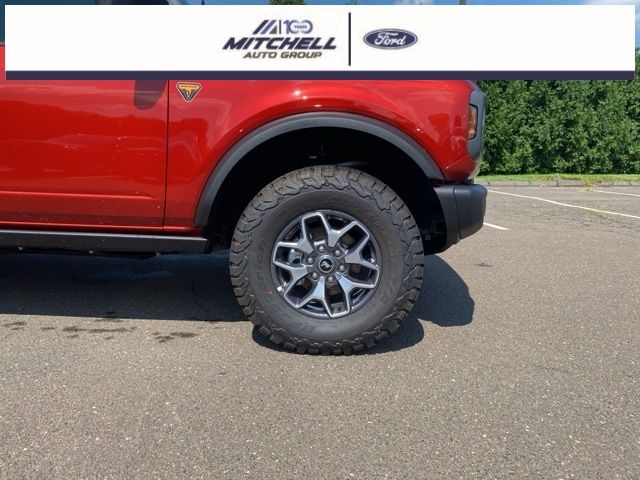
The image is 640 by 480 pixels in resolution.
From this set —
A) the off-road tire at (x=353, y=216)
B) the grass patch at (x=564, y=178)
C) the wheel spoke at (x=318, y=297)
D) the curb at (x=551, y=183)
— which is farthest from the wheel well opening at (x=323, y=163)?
the grass patch at (x=564, y=178)

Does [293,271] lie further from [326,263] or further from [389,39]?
[389,39]

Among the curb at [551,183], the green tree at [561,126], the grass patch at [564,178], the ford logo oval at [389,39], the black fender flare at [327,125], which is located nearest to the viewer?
the black fender flare at [327,125]

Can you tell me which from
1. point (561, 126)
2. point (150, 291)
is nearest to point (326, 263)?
point (150, 291)

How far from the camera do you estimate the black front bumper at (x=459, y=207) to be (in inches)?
110

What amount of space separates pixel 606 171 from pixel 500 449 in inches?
597

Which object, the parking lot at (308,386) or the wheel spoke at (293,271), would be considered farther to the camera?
the wheel spoke at (293,271)

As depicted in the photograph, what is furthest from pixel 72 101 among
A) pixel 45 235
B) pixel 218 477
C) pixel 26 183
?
pixel 218 477

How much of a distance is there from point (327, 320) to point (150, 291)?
1.61m

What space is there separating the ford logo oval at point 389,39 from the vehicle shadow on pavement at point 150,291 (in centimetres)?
153

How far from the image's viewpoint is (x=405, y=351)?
115 inches

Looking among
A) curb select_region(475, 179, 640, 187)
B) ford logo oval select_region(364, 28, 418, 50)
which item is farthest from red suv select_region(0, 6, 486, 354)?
curb select_region(475, 179, 640, 187)

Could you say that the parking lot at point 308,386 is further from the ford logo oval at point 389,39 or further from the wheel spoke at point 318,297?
the ford logo oval at point 389,39

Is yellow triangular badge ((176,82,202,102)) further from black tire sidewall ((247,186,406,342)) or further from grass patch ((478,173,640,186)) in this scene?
grass patch ((478,173,640,186))

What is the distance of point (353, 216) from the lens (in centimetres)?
281
